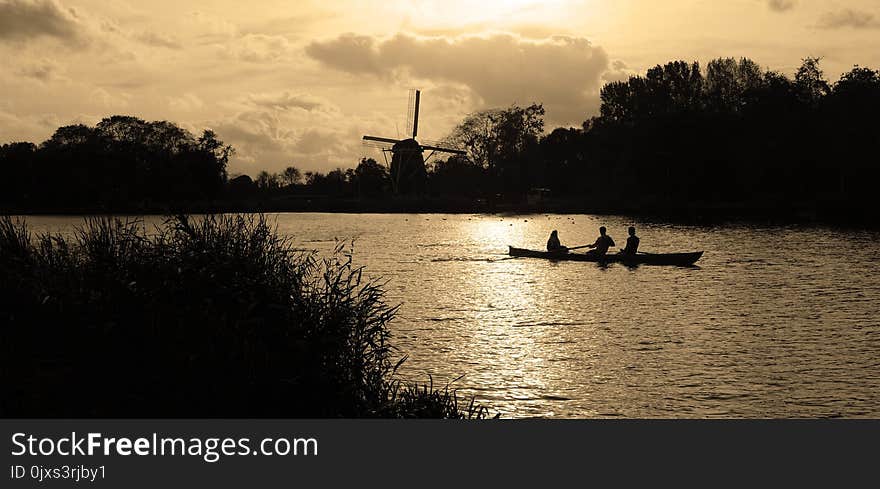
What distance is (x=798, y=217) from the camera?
3991 inches

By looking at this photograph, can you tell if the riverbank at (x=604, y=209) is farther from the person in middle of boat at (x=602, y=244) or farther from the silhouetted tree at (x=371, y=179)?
the person in middle of boat at (x=602, y=244)

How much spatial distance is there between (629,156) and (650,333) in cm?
9291

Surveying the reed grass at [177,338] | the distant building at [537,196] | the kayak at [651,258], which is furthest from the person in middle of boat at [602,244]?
the distant building at [537,196]

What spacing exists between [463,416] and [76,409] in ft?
20.0

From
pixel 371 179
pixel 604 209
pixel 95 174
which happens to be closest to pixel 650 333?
pixel 604 209

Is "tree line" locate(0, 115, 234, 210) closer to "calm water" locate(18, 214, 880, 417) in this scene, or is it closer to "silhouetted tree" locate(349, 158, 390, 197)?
"silhouetted tree" locate(349, 158, 390, 197)

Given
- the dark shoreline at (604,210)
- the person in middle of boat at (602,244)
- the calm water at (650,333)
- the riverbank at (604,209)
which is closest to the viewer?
the calm water at (650,333)

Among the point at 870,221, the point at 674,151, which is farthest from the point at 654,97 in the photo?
the point at 870,221

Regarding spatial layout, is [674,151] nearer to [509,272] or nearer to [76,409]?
[509,272]

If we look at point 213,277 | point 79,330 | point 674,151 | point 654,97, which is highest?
point 654,97

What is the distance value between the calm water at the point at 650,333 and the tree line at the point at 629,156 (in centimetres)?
5321

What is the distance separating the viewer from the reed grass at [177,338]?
44.1ft

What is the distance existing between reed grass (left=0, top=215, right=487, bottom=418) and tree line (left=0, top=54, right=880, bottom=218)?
80.1m

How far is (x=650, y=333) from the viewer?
91.5ft
